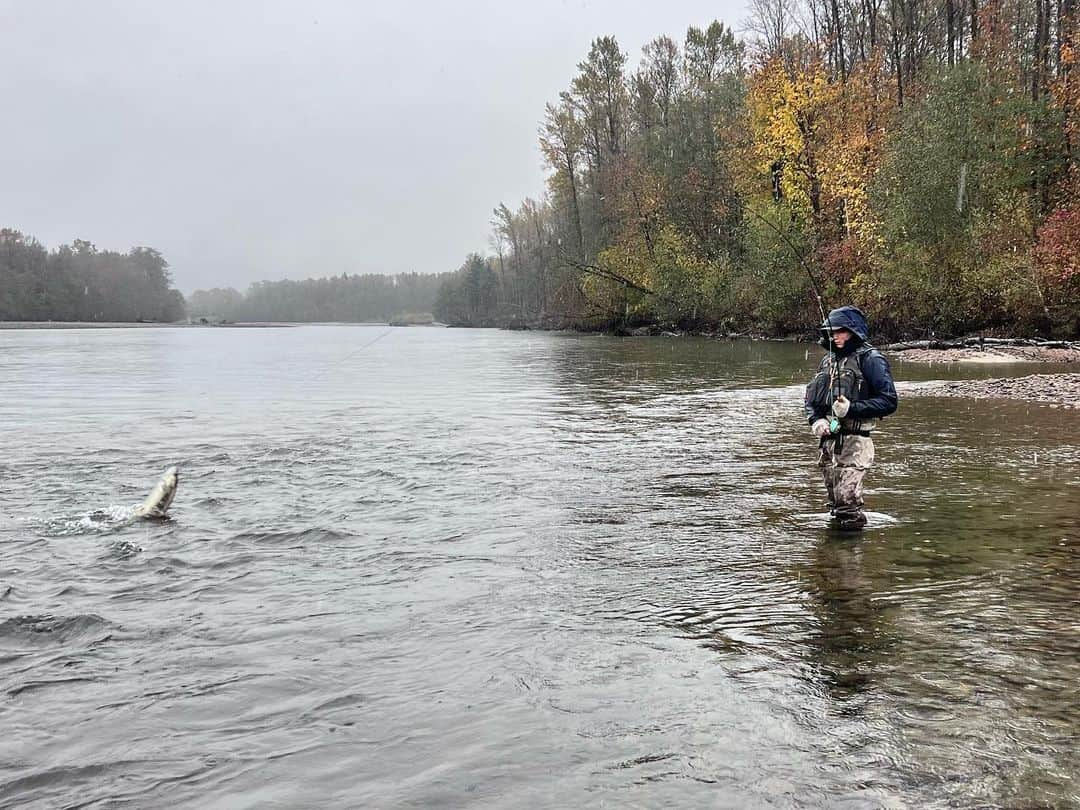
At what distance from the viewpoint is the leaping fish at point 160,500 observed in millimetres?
9172

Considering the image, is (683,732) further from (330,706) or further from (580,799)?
(330,706)

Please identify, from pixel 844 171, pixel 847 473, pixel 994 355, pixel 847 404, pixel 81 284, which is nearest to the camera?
pixel 847 404

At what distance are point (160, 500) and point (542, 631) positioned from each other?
5.36 meters

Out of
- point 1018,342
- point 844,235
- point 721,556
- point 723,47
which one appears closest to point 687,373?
point 1018,342

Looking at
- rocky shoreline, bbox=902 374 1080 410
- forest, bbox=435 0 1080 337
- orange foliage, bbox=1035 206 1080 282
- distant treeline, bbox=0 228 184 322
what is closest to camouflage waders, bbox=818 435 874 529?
forest, bbox=435 0 1080 337

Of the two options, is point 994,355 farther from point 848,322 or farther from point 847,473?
point 848,322

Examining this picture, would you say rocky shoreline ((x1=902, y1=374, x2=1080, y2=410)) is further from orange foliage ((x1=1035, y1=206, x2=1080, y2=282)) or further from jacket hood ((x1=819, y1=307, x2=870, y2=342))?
jacket hood ((x1=819, y1=307, x2=870, y2=342))

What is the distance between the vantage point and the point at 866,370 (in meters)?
7.99

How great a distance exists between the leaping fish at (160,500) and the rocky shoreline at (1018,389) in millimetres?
16152

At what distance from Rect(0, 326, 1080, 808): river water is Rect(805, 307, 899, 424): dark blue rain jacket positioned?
1.19 m

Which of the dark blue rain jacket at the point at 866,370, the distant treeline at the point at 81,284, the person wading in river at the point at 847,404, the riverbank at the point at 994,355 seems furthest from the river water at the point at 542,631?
the distant treeline at the point at 81,284

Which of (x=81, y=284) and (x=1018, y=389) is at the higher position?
(x=81, y=284)

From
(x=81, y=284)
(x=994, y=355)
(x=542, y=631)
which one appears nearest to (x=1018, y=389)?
(x=994, y=355)

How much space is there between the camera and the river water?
3.97 metres
